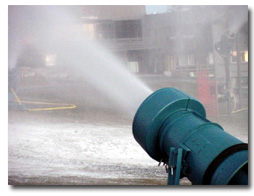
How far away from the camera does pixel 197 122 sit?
1.80m

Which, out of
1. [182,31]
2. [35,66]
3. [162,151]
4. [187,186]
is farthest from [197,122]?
[35,66]

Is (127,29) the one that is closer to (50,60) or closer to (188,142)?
(50,60)

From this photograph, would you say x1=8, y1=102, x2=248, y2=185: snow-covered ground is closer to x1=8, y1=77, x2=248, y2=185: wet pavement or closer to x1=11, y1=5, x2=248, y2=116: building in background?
x1=8, y1=77, x2=248, y2=185: wet pavement

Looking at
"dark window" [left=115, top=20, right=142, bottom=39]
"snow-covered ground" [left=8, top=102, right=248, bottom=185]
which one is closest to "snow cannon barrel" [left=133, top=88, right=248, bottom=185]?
"snow-covered ground" [left=8, top=102, right=248, bottom=185]

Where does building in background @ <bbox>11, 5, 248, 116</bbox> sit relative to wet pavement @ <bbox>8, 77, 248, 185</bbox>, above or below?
above

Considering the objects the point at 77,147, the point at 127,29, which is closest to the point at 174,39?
the point at 127,29

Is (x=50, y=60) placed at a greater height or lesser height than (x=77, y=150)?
greater

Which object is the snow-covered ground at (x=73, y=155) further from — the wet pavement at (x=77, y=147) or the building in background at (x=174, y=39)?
the building in background at (x=174, y=39)

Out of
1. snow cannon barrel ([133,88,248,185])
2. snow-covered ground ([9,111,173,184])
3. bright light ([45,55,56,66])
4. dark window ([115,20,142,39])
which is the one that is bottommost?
snow-covered ground ([9,111,173,184])

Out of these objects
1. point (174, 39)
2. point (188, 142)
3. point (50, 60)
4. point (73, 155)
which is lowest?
point (73, 155)

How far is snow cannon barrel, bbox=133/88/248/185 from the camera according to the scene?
1.58 m

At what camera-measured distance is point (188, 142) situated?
1.72 metres
